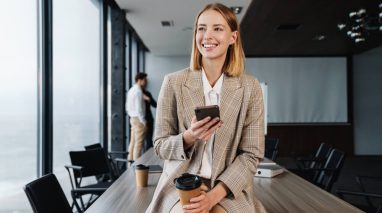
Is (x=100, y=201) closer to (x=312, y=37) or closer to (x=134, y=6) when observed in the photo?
(x=134, y=6)

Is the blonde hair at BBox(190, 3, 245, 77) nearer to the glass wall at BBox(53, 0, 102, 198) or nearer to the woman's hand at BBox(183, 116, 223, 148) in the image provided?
the woman's hand at BBox(183, 116, 223, 148)

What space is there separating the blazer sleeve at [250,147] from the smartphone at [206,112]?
217 mm

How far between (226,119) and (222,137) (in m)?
0.06

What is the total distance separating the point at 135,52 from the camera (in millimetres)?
8750

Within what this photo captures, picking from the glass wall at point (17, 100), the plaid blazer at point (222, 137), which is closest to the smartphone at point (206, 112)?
the plaid blazer at point (222, 137)

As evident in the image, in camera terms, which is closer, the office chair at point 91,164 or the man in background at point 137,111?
the office chair at point 91,164

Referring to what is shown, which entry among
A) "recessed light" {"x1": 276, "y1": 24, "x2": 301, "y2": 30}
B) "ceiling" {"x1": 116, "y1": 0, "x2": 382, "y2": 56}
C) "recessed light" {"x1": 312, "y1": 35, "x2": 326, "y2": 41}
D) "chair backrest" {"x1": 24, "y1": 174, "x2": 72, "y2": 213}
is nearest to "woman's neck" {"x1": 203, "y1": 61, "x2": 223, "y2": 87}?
"chair backrest" {"x1": 24, "y1": 174, "x2": 72, "y2": 213}

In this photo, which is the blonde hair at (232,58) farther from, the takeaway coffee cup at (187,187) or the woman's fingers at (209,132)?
the takeaway coffee cup at (187,187)

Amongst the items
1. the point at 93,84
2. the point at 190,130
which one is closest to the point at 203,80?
the point at 190,130


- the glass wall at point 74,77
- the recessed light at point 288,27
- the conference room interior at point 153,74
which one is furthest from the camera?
the recessed light at point 288,27

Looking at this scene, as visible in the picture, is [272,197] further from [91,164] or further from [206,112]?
[91,164]

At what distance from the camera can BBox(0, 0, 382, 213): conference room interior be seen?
111 inches

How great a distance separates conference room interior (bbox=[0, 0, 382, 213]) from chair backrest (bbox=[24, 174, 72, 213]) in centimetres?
72

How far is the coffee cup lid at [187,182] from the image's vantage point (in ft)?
3.41
